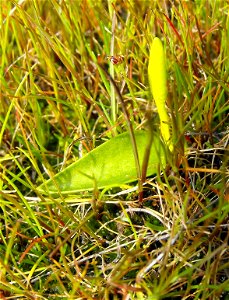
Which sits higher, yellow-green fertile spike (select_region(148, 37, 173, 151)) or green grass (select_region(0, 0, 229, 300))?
yellow-green fertile spike (select_region(148, 37, 173, 151))

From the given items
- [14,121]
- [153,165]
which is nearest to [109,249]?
[153,165]

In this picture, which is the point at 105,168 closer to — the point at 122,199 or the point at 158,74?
the point at 122,199

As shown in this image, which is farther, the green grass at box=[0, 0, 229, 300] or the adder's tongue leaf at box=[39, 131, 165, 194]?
the adder's tongue leaf at box=[39, 131, 165, 194]

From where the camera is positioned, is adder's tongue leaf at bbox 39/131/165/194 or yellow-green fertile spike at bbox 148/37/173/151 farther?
adder's tongue leaf at bbox 39/131/165/194

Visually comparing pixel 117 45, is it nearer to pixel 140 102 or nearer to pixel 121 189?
pixel 140 102

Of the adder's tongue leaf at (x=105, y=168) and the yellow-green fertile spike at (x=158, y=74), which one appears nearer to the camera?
the yellow-green fertile spike at (x=158, y=74)

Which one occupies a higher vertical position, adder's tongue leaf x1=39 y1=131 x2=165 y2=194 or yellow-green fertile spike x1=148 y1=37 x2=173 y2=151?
yellow-green fertile spike x1=148 y1=37 x2=173 y2=151

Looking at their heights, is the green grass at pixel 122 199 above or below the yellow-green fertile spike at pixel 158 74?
below

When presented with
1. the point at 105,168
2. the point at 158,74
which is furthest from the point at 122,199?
the point at 158,74
